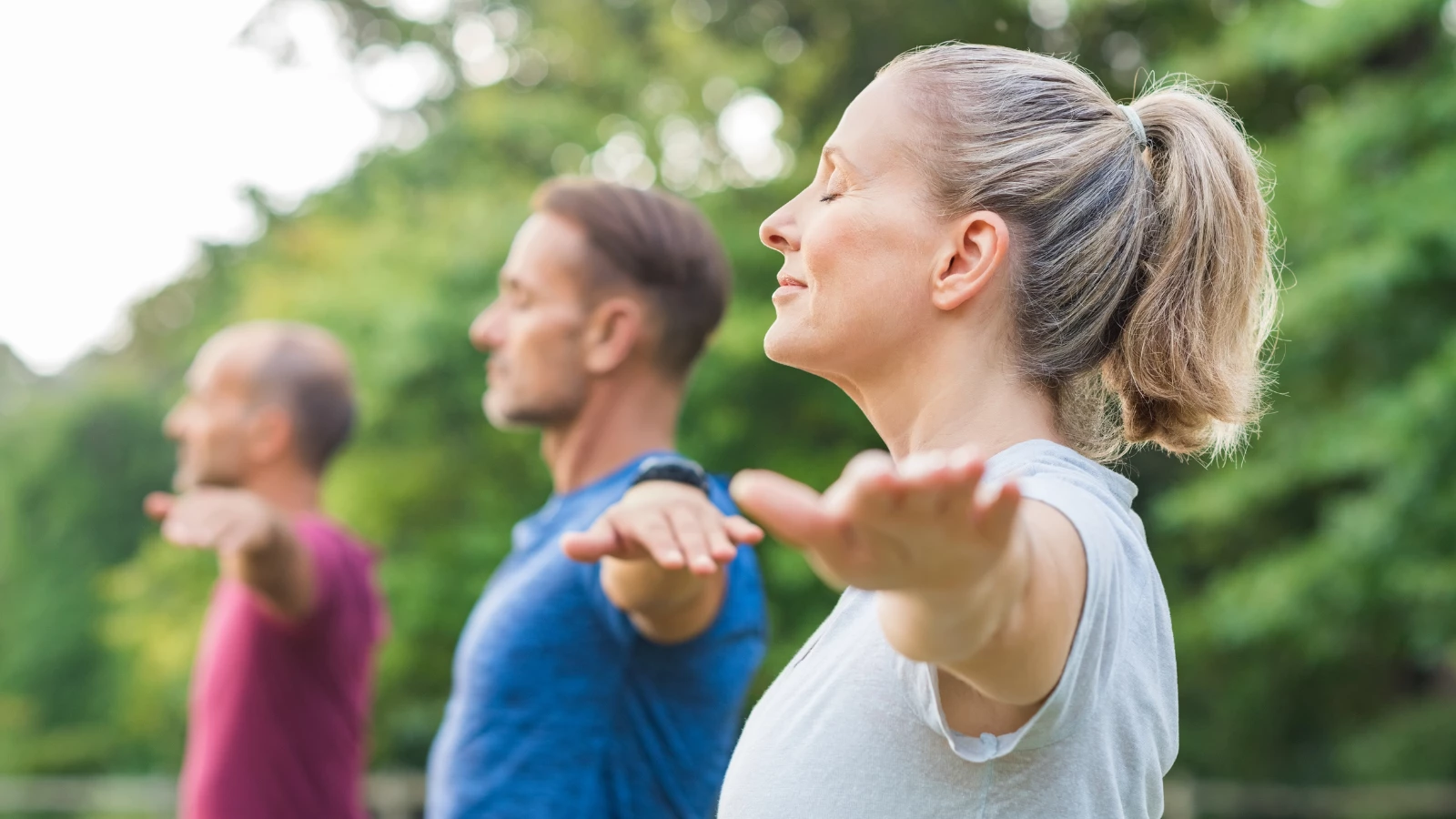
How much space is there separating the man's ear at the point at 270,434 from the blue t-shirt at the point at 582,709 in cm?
182

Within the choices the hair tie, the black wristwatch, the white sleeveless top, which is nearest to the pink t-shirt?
the black wristwatch

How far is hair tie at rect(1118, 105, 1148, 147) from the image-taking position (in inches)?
65.7

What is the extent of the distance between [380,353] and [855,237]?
28.0 feet

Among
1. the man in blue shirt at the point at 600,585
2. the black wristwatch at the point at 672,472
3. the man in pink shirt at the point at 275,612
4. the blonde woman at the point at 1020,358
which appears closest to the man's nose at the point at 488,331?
the man in blue shirt at the point at 600,585

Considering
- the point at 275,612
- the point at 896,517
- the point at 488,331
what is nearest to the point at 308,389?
the point at 275,612

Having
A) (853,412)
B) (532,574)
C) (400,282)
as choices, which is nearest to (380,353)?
(400,282)

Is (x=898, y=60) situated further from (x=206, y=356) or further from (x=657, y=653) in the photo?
(x=206, y=356)

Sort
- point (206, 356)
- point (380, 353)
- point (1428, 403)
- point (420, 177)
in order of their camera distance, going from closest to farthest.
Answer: point (206, 356), point (1428, 403), point (380, 353), point (420, 177)

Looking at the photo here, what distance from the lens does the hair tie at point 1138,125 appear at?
5.48 ft

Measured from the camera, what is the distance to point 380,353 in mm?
9742

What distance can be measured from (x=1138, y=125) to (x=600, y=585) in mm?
1299

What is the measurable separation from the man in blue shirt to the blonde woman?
0.50 m

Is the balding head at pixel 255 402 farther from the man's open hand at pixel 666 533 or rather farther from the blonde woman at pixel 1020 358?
the blonde woman at pixel 1020 358

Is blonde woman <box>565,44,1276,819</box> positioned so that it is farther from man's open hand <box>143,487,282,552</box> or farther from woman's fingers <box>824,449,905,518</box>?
man's open hand <box>143,487,282,552</box>
